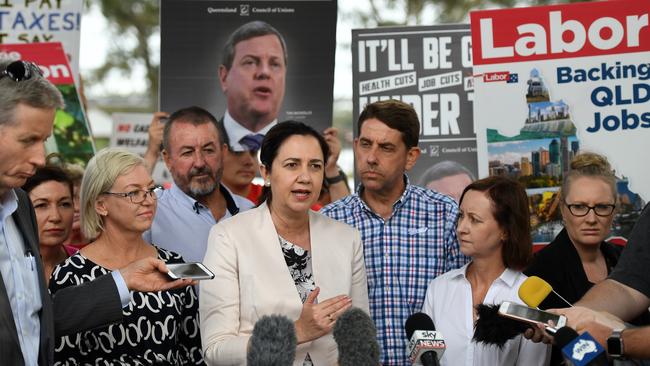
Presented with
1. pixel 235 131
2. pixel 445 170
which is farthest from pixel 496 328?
pixel 235 131

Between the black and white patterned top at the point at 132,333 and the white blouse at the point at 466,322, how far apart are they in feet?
3.79

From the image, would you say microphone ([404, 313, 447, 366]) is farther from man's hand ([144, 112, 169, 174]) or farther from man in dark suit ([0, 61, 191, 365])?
man's hand ([144, 112, 169, 174])

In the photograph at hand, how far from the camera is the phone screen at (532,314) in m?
2.98

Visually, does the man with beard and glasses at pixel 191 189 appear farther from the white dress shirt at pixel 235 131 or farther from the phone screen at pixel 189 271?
the phone screen at pixel 189 271

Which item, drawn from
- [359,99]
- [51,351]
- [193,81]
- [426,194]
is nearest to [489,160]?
[426,194]

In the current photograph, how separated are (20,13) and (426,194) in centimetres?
315

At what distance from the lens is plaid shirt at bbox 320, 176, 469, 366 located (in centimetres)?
455

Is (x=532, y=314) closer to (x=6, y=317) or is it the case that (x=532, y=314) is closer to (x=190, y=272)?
(x=190, y=272)

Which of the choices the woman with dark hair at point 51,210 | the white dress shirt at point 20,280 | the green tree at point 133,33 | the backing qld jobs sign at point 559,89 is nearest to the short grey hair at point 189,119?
the woman with dark hair at point 51,210

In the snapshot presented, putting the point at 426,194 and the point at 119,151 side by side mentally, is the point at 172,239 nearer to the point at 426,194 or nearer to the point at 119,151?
the point at 119,151

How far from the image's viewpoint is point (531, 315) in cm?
300

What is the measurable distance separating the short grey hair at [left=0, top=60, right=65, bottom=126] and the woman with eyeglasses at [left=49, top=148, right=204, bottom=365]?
1122 mm

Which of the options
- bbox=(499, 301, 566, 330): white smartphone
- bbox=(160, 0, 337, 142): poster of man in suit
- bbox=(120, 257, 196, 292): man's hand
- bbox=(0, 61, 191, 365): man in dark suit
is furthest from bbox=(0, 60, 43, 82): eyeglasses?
bbox=(160, 0, 337, 142): poster of man in suit

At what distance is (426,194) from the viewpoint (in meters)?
4.86
